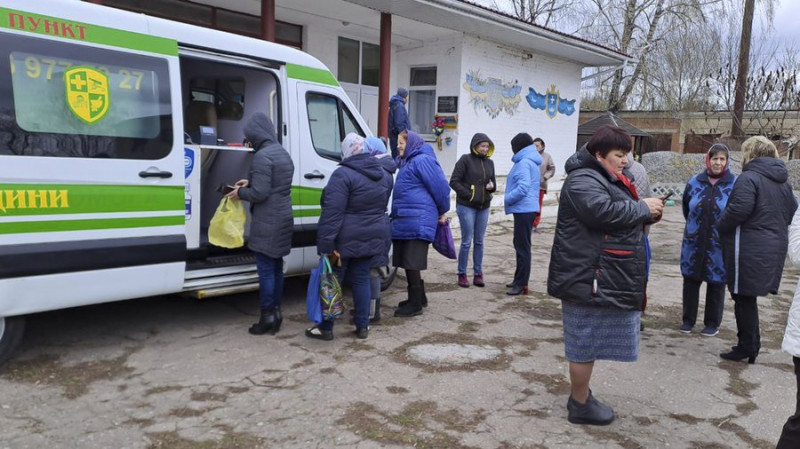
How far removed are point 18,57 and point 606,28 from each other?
87.5 feet

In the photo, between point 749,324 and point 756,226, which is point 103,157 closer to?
point 756,226

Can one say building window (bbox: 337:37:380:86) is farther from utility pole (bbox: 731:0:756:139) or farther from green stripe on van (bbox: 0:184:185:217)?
utility pole (bbox: 731:0:756:139)

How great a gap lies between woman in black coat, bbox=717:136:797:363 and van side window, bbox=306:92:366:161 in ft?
11.1

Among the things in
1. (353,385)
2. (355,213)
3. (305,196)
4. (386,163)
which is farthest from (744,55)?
(353,385)

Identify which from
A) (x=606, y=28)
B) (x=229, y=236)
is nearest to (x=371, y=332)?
(x=229, y=236)

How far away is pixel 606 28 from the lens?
87.5 ft

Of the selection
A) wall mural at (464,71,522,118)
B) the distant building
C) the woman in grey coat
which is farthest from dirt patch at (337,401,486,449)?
wall mural at (464,71,522,118)

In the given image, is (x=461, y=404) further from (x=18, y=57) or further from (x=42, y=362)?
(x=18, y=57)

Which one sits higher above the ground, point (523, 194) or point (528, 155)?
point (528, 155)

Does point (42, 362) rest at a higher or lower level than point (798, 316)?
lower

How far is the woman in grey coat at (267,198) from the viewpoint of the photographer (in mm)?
4746

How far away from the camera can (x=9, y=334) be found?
13.1 ft

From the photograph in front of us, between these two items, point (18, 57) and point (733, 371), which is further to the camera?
point (733, 371)

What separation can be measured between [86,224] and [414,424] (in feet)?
8.41
